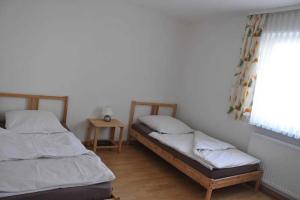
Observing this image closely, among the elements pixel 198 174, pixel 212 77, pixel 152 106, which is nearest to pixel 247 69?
pixel 212 77

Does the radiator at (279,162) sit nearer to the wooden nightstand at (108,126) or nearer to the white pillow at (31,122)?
the wooden nightstand at (108,126)

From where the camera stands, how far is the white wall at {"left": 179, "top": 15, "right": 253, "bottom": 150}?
3809 millimetres

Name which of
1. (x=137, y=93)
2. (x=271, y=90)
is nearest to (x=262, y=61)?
(x=271, y=90)

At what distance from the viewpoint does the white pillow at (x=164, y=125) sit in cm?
398

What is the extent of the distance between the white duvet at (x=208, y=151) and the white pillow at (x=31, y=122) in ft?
4.78

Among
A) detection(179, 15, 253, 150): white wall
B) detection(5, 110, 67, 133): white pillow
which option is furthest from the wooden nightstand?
detection(179, 15, 253, 150): white wall

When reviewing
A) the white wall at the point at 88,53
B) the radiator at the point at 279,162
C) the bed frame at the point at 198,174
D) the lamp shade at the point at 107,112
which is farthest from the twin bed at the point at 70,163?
the lamp shade at the point at 107,112

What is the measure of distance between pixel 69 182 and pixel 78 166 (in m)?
0.27

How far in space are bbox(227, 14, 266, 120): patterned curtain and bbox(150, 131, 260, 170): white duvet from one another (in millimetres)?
→ 549

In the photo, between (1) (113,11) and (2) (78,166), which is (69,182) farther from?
(1) (113,11)

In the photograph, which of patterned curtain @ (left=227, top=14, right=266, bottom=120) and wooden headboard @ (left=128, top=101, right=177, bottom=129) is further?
wooden headboard @ (left=128, top=101, right=177, bottom=129)

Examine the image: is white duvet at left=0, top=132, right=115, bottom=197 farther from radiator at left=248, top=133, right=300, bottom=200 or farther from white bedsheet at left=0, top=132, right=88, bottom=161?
radiator at left=248, top=133, right=300, bottom=200

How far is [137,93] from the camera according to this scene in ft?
14.5

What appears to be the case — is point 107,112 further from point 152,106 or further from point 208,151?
point 208,151
